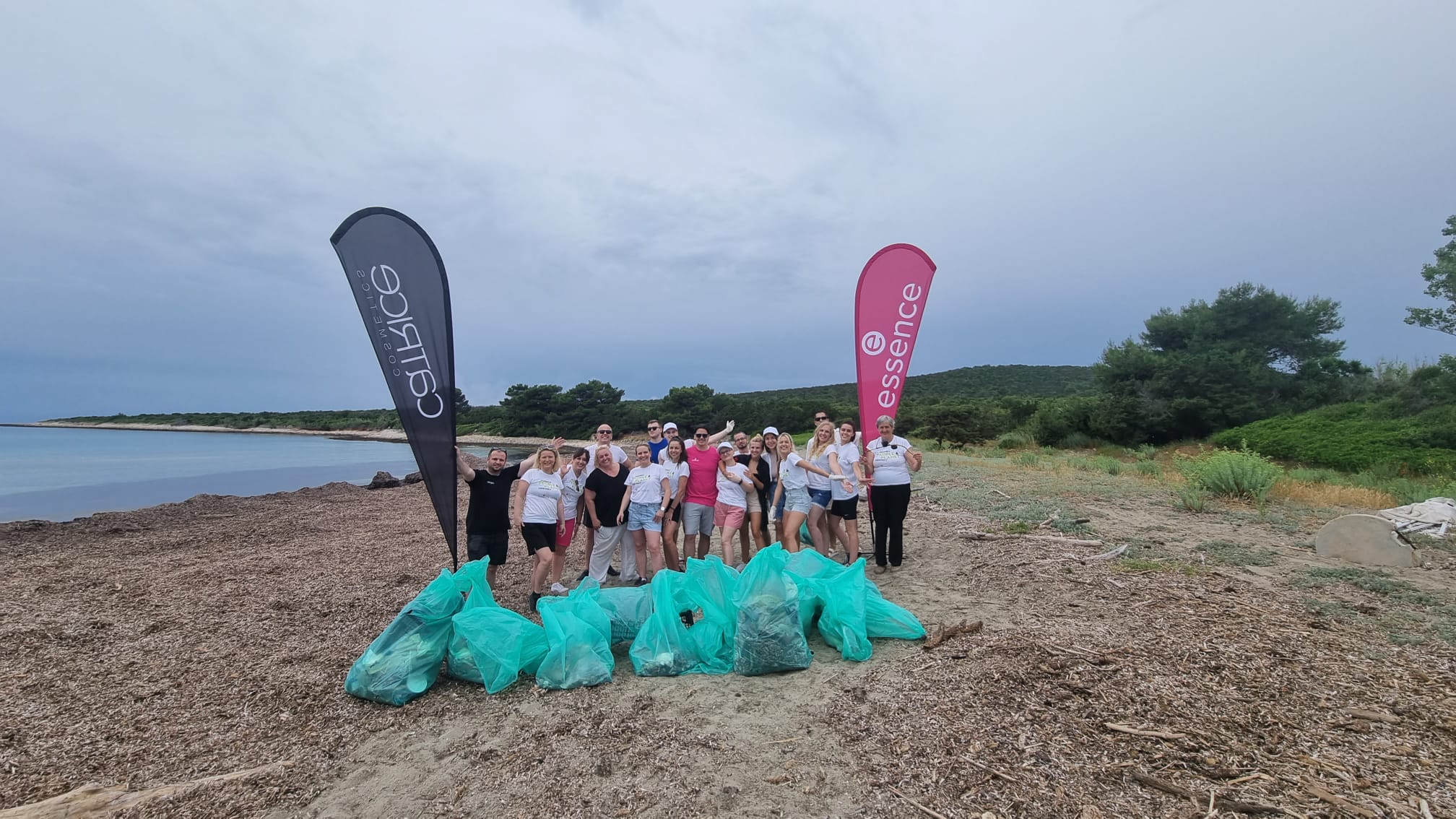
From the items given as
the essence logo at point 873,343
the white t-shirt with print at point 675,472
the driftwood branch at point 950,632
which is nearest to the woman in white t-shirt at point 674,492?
the white t-shirt with print at point 675,472

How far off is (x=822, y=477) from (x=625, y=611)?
2.54 metres

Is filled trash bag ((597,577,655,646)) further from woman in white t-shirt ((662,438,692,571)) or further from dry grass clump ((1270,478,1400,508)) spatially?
dry grass clump ((1270,478,1400,508))

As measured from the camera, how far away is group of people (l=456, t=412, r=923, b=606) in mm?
5512

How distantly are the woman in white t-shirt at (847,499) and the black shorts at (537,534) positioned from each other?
2.68 meters

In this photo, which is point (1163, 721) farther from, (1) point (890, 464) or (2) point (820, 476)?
(2) point (820, 476)

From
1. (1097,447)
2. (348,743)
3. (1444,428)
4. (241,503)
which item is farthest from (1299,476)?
(241,503)

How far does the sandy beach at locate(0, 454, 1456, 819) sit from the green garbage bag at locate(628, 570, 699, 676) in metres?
0.09

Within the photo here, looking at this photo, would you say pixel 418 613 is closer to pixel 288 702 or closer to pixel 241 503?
pixel 288 702

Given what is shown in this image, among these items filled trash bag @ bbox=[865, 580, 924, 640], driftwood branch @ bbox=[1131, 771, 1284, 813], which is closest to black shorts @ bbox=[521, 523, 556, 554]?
filled trash bag @ bbox=[865, 580, 924, 640]

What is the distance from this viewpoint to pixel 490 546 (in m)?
5.50

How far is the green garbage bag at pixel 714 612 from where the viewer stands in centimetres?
404

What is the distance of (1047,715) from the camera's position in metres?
3.06

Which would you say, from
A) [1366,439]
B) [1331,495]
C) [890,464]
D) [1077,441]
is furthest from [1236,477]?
[1077,441]

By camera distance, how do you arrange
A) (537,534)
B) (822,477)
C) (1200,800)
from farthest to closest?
(822,477) < (537,534) < (1200,800)
